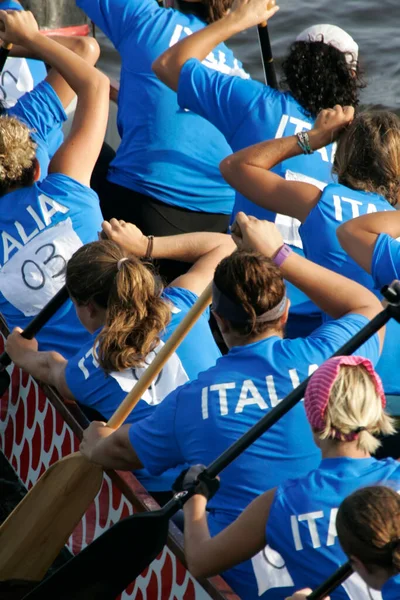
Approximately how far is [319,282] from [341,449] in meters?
0.75

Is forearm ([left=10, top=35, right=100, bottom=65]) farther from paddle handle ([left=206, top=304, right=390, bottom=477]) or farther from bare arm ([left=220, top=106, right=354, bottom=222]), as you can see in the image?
paddle handle ([left=206, top=304, right=390, bottom=477])

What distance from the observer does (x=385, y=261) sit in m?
2.94

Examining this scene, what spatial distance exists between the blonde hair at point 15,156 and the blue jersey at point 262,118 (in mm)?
581

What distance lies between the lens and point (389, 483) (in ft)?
7.39

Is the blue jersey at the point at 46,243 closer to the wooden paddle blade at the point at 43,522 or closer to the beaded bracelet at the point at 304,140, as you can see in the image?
the wooden paddle blade at the point at 43,522

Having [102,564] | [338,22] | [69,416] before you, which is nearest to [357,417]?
[102,564]

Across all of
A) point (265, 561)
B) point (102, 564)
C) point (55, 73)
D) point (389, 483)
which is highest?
point (55, 73)

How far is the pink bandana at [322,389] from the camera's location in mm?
2307

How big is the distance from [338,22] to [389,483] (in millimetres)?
8629

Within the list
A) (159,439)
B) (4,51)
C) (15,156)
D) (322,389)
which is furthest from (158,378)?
(4,51)

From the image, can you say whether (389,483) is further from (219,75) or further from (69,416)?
(219,75)

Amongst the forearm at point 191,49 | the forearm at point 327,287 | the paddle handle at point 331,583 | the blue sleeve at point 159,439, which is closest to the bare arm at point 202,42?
the forearm at point 191,49

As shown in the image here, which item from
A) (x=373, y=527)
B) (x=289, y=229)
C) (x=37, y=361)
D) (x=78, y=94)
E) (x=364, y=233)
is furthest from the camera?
(x=78, y=94)

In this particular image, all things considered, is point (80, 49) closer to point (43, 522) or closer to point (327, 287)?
point (327, 287)
